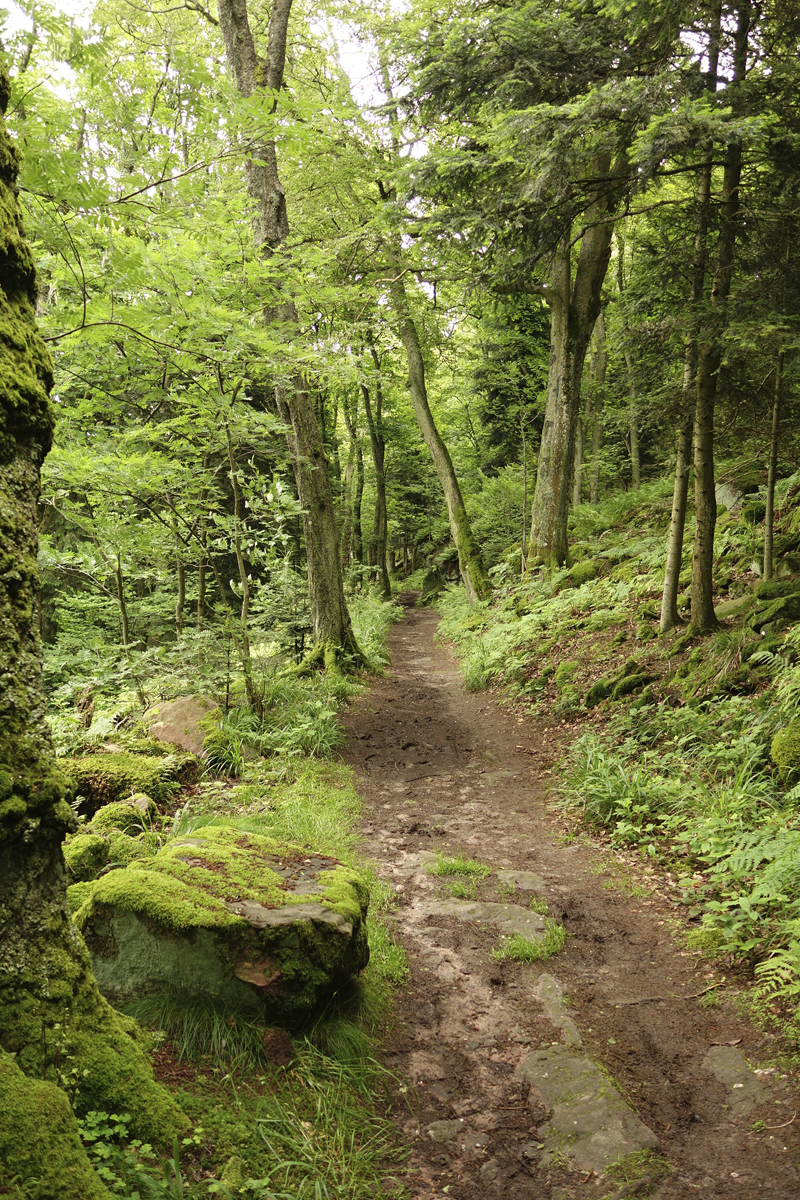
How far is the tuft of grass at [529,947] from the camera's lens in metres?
3.94

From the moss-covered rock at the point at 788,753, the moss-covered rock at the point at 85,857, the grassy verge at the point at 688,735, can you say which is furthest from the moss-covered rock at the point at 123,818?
the moss-covered rock at the point at 788,753

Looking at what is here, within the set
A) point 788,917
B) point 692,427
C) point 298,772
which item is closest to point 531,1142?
point 788,917

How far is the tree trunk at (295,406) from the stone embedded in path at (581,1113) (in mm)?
6104

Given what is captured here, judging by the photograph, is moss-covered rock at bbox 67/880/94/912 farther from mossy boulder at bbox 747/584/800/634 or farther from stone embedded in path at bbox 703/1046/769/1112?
A: mossy boulder at bbox 747/584/800/634

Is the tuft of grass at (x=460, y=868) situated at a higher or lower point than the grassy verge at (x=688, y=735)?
lower

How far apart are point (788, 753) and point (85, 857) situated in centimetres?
487

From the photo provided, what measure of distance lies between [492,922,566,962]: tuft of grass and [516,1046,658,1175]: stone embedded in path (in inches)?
29.0

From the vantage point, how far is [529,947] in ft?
13.1

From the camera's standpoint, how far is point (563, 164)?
21.4ft

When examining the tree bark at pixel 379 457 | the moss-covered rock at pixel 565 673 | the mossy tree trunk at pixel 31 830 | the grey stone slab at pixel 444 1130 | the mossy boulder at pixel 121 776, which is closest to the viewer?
the mossy tree trunk at pixel 31 830

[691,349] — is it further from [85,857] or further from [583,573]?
[85,857]

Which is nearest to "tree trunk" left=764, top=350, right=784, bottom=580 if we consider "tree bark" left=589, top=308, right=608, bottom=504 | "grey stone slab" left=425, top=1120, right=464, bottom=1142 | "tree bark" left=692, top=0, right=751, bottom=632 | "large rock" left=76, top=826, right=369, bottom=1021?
"tree bark" left=692, top=0, right=751, bottom=632

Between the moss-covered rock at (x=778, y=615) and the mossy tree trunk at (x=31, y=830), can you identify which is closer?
the mossy tree trunk at (x=31, y=830)

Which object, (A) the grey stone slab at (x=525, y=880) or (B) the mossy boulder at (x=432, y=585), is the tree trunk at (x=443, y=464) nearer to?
(B) the mossy boulder at (x=432, y=585)
